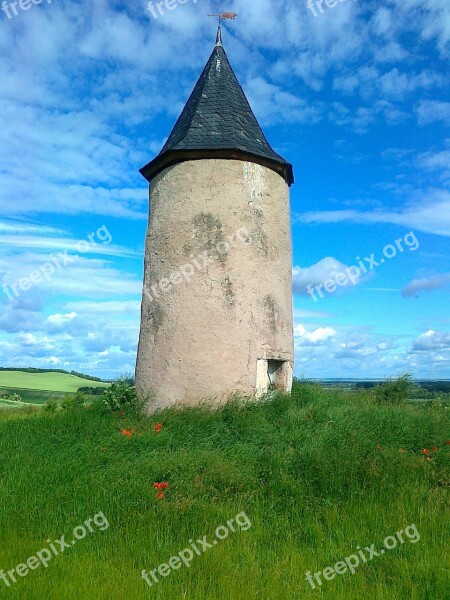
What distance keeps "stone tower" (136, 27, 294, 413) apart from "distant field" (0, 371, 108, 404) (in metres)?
10.9

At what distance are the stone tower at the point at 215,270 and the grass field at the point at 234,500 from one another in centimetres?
71

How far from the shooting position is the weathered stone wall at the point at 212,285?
777cm

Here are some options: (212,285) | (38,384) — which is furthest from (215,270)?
(38,384)

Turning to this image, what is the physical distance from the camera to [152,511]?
4.66 meters

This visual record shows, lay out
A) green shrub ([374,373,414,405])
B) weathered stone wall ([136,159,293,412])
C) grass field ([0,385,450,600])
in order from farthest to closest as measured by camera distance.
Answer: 1. green shrub ([374,373,414,405])
2. weathered stone wall ([136,159,293,412])
3. grass field ([0,385,450,600])

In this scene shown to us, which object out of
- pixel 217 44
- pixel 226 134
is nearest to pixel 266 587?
pixel 226 134

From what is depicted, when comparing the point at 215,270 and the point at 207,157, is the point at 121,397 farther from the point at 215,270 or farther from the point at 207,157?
the point at 207,157

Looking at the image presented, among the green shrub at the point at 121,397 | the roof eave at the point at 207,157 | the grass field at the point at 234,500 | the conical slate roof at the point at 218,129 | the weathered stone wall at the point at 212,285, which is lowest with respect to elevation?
the grass field at the point at 234,500

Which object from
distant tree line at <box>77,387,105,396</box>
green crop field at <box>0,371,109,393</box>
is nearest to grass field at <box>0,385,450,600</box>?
distant tree line at <box>77,387,105,396</box>

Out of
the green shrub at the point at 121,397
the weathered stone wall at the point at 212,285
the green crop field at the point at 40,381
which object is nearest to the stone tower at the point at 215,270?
the weathered stone wall at the point at 212,285

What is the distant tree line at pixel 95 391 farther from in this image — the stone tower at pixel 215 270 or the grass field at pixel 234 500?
the grass field at pixel 234 500

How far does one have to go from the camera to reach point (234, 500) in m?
5.03

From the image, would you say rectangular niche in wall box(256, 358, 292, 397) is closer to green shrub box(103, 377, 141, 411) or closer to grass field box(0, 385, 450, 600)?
grass field box(0, 385, 450, 600)

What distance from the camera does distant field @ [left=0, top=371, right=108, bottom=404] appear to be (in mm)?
18703
